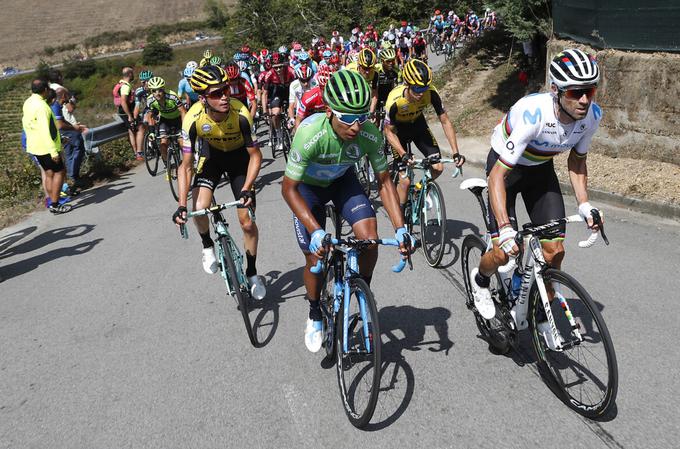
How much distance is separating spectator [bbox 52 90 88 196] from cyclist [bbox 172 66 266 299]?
24.5 feet

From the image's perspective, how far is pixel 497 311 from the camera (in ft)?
14.6

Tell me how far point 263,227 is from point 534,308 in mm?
5298

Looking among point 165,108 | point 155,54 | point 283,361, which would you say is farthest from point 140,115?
point 155,54

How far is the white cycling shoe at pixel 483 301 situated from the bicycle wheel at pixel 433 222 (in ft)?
Result: 5.90

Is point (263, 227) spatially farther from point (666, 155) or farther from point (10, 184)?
point (10, 184)

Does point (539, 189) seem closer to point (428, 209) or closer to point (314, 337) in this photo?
point (314, 337)

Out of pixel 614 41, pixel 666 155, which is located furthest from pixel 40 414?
pixel 614 41

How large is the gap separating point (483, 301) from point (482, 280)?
0.16 metres

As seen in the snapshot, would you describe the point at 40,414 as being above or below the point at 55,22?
below

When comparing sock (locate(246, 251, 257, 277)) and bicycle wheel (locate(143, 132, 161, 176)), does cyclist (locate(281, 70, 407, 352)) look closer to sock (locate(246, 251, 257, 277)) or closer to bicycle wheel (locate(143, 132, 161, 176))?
sock (locate(246, 251, 257, 277))

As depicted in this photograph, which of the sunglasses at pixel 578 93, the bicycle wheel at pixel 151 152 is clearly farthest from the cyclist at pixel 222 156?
the bicycle wheel at pixel 151 152

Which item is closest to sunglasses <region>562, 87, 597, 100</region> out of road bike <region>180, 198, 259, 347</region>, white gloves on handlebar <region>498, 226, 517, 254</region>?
white gloves on handlebar <region>498, 226, 517, 254</region>

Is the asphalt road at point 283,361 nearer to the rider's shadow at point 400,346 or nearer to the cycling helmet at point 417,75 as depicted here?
the rider's shadow at point 400,346

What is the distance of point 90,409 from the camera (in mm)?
4359
